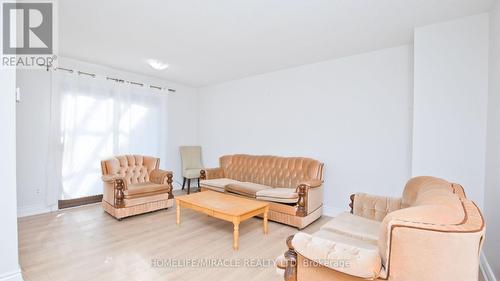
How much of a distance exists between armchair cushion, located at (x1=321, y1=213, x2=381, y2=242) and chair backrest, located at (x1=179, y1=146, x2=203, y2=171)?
387 centimetres

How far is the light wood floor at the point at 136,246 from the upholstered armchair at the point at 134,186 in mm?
173

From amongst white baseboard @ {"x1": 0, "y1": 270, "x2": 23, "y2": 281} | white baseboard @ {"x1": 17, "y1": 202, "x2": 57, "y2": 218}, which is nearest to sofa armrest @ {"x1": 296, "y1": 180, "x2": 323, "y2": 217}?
white baseboard @ {"x1": 0, "y1": 270, "x2": 23, "y2": 281}

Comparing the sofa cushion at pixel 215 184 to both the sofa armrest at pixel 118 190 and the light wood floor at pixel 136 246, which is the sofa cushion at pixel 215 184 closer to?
the light wood floor at pixel 136 246

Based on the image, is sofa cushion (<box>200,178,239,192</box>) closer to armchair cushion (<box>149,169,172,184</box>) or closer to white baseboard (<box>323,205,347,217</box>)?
armchair cushion (<box>149,169,172,184</box>)

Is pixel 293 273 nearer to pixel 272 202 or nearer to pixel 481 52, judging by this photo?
pixel 272 202

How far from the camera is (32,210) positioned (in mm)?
3586

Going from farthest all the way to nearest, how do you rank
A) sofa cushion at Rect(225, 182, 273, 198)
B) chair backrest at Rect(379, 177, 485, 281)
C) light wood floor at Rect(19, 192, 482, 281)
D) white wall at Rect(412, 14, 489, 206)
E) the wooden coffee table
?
sofa cushion at Rect(225, 182, 273, 198), the wooden coffee table, white wall at Rect(412, 14, 489, 206), light wood floor at Rect(19, 192, 482, 281), chair backrest at Rect(379, 177, 485, 281)

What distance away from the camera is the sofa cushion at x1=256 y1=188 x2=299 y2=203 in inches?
127

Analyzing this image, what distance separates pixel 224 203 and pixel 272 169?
1.41 meters

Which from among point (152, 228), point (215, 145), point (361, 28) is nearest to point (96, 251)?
point (152, 228)

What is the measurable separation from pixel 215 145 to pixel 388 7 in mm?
4222

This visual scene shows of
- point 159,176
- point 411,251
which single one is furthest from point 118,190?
point 411,251

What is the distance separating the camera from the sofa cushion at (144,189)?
3474 mm

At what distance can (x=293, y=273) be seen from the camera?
1.41 m
